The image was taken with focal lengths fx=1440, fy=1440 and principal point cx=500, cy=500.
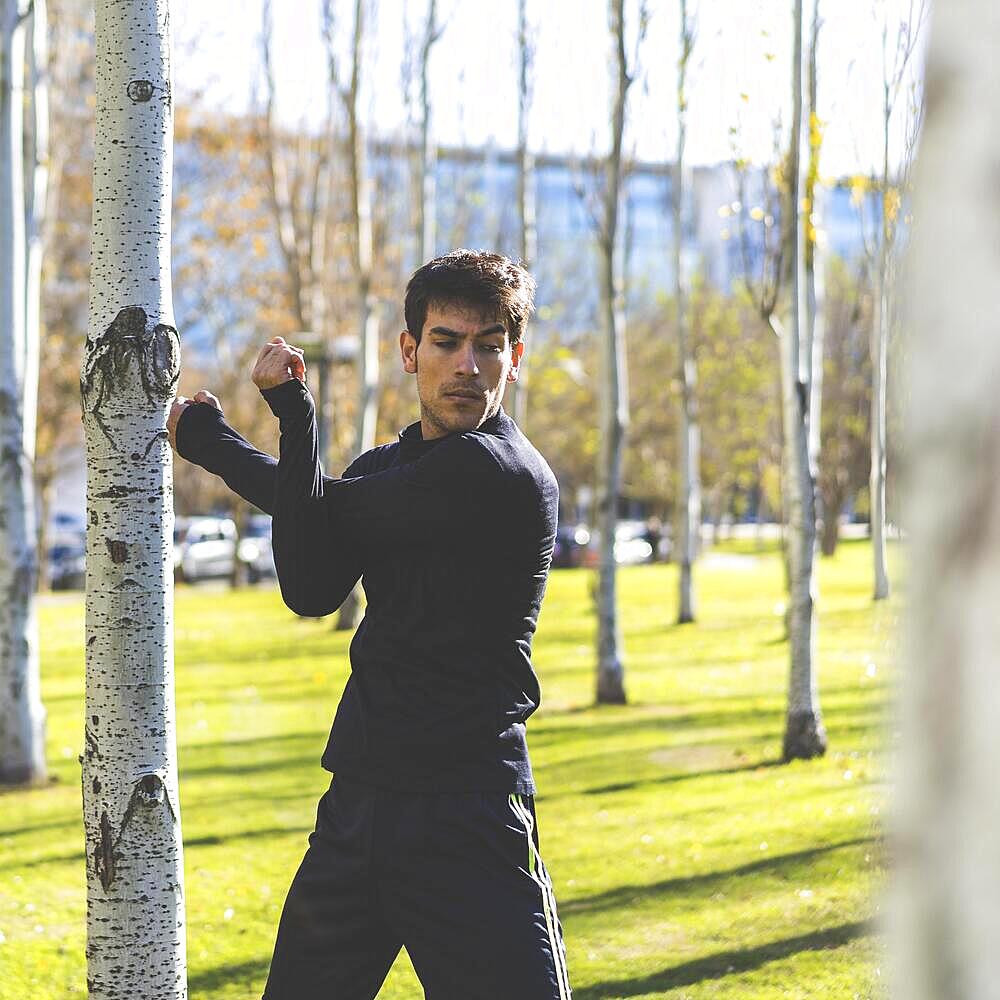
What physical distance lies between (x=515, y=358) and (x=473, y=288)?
0.79 ft

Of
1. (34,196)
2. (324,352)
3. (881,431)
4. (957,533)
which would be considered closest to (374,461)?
(957,533)

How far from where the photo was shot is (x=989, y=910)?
810 millimetres

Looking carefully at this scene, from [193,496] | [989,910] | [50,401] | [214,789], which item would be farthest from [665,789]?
[193,496]

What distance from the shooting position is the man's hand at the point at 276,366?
2.96m


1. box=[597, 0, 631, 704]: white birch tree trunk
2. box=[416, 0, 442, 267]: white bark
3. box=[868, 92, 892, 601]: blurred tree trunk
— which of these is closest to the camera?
box=[868, 92, 892, 601]: blurred tree trunk

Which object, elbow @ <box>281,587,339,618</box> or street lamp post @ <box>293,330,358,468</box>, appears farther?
street lamp post @ <box>293,330,358,468</box>

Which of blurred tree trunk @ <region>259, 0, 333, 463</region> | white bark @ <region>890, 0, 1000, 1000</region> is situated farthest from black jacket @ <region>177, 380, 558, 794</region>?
blurred tree trunk @ <region>259, 0, 333, 463</region>

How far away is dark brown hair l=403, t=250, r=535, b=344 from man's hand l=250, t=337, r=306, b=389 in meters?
0.32

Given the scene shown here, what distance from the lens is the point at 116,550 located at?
3539 mm

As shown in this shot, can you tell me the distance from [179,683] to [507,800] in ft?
43.0

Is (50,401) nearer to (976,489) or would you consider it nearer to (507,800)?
(507,800)

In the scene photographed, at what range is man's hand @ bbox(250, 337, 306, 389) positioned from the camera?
296 centimetres

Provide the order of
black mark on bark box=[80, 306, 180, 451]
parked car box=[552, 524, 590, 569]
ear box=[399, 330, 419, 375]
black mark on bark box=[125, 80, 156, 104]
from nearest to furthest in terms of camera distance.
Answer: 1. ear box=[399, 330, 419, 375]
2. black mark on bark box=[80, 306, 180, 451]
3. black mark on bark box=[125, 80, 156, 104]
4. parked car box=[552, 524, 590, 569]

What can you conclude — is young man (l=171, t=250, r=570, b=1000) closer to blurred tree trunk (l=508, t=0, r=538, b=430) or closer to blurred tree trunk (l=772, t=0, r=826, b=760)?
blurred tree trunk (l=772, t=0, r=826, b=760)
